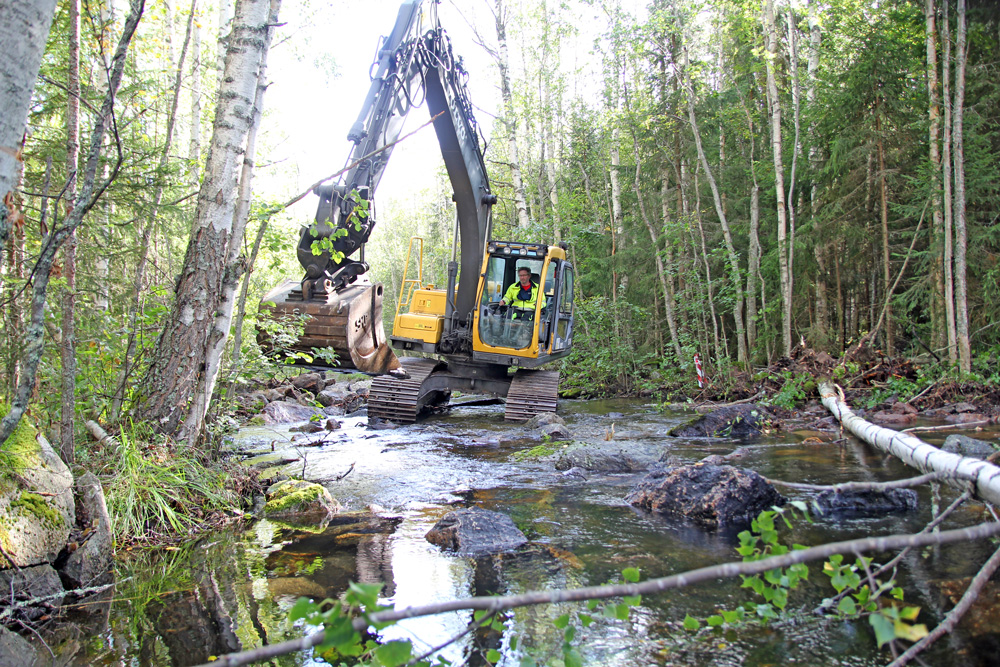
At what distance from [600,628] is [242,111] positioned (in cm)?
461

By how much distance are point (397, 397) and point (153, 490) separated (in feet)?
20.2

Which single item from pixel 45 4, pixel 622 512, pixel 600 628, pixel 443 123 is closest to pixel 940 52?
pixel 443 123

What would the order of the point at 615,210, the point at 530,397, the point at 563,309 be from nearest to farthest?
the point at 530,397, the point at 563,309, the point at 615,210

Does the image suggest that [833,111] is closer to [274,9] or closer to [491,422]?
[491,422]

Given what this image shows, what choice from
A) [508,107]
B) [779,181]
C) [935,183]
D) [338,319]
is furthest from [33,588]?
[508,107]

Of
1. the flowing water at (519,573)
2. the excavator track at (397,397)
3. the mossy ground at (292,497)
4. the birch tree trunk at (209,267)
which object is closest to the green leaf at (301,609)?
the flowing water at (519,573)

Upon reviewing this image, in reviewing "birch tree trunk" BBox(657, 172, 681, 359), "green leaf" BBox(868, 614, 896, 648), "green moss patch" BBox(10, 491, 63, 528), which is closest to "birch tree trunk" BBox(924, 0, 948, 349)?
"birch tree trunk" BBox(657, 172, 681, 359)

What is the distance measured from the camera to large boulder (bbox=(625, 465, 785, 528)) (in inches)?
193

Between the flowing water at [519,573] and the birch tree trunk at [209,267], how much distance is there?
1.20 metres

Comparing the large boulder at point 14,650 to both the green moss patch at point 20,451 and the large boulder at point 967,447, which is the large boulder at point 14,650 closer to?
the green moss patch at point 20,451

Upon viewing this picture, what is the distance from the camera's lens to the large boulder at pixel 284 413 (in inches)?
439

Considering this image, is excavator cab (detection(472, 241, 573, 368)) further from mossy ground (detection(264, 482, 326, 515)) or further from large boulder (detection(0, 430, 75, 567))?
large boulder (detection(0, 430, 75, 567))

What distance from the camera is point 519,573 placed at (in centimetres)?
393

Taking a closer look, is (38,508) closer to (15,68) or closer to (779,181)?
(15,68)
